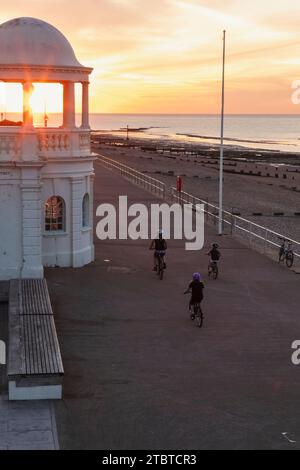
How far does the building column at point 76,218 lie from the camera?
22.2 m

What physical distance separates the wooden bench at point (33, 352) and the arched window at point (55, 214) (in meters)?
5.31

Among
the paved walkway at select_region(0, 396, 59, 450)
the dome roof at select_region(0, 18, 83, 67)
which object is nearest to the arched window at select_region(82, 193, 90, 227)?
the dome roof at select_region(0, 18, 83, 67)

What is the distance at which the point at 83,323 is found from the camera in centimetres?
1662

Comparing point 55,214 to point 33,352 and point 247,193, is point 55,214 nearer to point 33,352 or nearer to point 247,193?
point 33,352

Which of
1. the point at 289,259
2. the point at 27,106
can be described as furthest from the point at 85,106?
the point at 289,259

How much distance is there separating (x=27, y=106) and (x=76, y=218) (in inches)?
155

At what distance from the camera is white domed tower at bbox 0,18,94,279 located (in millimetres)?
19406

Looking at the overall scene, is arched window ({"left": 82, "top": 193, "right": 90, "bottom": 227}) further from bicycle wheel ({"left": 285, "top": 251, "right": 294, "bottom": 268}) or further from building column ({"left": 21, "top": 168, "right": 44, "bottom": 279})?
bicycle wheel ({"left": 285, "top": 251, "right": 294, "bottom": 268})

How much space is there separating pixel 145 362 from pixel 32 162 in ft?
24.0

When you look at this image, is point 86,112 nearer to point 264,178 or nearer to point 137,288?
point 137,288

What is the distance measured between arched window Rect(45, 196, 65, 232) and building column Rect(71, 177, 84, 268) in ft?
1.07

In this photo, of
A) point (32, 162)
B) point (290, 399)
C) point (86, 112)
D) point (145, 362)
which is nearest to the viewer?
point (290, 399)

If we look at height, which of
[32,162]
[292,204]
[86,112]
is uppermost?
[86,112]
